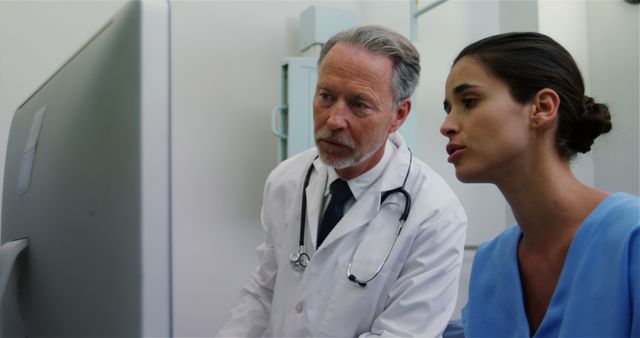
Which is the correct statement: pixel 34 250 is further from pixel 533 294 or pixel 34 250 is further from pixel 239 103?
pixel 239 103

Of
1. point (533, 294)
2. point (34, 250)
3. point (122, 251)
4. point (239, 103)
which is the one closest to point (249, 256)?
point (239, 103)

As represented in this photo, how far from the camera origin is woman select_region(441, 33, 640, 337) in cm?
81

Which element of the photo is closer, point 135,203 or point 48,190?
point 135,203

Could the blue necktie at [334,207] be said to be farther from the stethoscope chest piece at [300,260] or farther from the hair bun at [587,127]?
the hair bun at [587,127]

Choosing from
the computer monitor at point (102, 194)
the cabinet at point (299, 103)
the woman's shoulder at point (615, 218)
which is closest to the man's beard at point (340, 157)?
the woman's shoulder at point (615, 218)

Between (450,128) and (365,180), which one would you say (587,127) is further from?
(365,180)

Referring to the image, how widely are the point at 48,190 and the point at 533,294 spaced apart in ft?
2.35

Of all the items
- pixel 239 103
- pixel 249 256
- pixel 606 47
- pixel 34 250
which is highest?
pixel 606 47

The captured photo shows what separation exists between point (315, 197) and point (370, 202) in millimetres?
140

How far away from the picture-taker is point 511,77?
838mm

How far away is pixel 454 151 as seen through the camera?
2.85ft

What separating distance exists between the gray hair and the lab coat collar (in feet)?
0.52

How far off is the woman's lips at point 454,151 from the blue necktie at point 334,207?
0.41 m

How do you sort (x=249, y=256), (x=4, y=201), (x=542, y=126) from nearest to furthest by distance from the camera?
(x=4, y=201) → (x=542, y=126) → (x=249, y=256)
